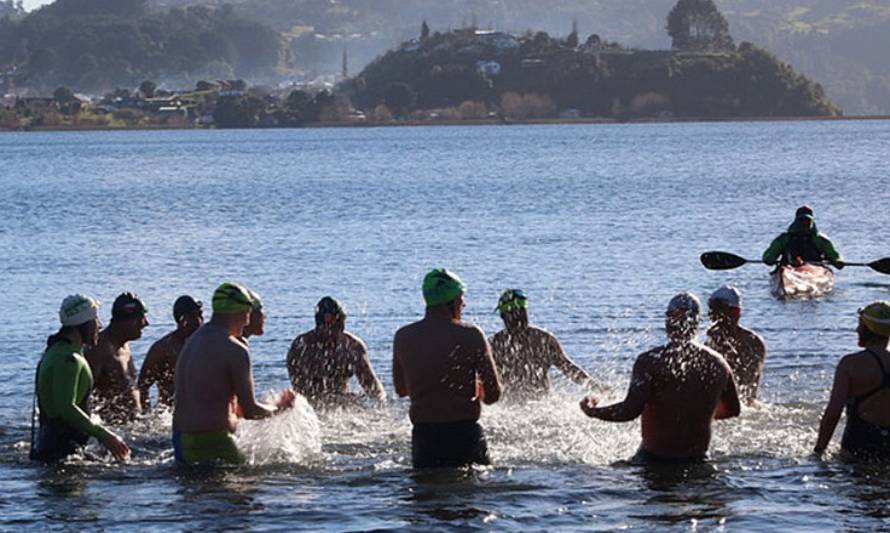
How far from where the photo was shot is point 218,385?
13.1 metres

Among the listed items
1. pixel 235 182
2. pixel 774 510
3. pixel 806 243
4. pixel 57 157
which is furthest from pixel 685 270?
Result: pixel 57 157

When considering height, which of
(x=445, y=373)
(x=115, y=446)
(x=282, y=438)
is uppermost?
(x=445, y=373)

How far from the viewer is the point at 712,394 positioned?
1326cm

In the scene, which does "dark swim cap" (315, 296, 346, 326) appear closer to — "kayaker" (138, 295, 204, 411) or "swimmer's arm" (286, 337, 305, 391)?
"swimmer's arm" (286, 337, 305, 391)

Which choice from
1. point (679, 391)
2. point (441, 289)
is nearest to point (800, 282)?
point (679, 391)

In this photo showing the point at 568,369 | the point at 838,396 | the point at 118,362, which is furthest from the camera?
the point at 568,369

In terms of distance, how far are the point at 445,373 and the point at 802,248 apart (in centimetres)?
1610

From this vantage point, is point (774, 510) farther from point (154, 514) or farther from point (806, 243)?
point (806, 243)

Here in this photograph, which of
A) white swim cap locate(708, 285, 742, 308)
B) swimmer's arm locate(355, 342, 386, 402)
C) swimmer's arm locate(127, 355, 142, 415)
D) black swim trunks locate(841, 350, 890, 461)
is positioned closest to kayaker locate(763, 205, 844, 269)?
white swim cap locate(708, 285, 742, 308)

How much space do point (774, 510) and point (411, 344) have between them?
3.33 meters

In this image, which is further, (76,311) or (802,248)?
(802,248)

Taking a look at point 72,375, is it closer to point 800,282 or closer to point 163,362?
point 163,362

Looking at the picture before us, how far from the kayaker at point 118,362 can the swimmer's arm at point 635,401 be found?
523cm

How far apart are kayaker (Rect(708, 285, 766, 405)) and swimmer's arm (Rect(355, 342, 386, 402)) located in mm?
3593
